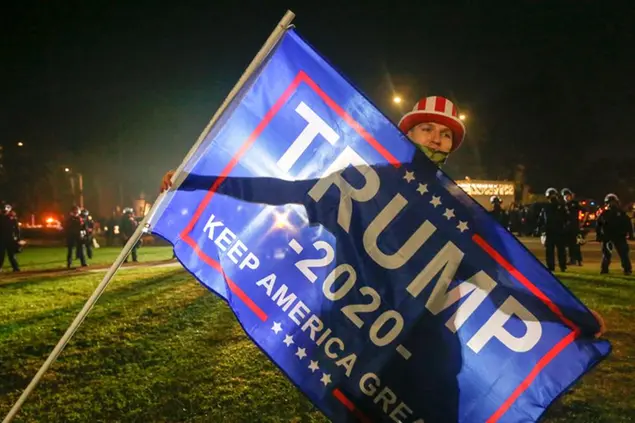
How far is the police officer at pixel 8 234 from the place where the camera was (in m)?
14.3

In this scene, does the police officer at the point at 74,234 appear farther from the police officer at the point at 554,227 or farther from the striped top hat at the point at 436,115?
the striped top hat at the point at 436,115

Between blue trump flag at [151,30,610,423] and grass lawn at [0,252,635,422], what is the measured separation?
1.95 m

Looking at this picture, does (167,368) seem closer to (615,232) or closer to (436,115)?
(436,115)

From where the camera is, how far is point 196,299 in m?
9.55

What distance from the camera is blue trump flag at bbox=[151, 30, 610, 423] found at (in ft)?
8.55

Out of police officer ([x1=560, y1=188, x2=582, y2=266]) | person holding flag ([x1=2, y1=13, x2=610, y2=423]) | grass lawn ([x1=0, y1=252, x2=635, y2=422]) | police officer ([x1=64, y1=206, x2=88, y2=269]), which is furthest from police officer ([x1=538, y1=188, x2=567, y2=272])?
police officer ([x1=64, y1=206, x2=88, y2=269])

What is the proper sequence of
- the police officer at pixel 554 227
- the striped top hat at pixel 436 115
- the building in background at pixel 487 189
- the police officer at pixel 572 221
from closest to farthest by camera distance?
the striped top hat at pixel 436 115, the police officer at pixel 554 227, the police officer at pixel 572 221, the building in background at pixel 487 189

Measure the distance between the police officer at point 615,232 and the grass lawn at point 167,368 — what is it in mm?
3015

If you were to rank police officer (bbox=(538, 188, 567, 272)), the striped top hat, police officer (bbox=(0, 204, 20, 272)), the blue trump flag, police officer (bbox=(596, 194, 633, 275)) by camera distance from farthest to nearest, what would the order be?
police officer (bbox=(0, 204, 20, 272)), police officer (bbox=(538, 188, 567, 272)), police officer (bbox=(596, 194, 633, 275)), the striped top hat, the blue trump flag

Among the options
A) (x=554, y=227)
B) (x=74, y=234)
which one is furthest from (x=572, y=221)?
(x=74, y=234)

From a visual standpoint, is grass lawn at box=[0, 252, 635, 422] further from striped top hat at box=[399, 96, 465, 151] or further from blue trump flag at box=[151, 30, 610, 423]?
striped top hat at box=[399, 96, 465, 151]

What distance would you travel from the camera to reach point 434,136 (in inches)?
130

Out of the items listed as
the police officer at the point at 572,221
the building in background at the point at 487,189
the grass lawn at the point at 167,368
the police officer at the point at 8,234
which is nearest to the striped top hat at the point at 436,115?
the grass lawn at the point at 167,368

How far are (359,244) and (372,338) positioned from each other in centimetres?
49
